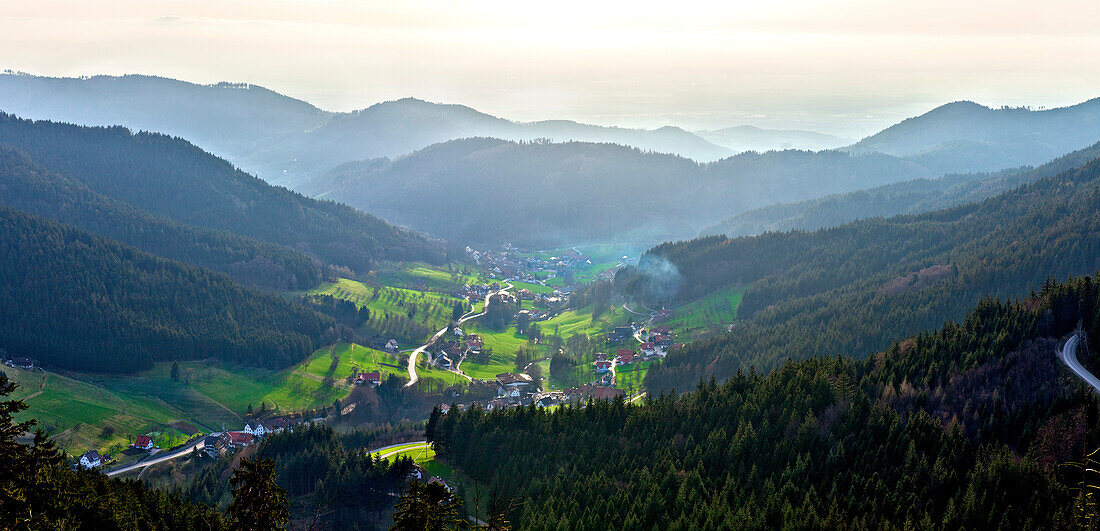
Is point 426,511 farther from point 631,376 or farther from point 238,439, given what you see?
point 631,376

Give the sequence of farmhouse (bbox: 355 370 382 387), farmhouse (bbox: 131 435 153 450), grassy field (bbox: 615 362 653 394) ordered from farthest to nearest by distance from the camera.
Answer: farmhouse (bbox: 355 370 382 387) → grassy field (bbox: 615 362 653 394) → farmhouse (bbox: 131 435 153 450)

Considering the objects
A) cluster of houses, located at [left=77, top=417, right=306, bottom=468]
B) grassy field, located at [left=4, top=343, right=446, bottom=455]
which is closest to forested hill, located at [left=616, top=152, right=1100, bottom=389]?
grassy field, located at [left=4, top=343, right=446, bottom=455]

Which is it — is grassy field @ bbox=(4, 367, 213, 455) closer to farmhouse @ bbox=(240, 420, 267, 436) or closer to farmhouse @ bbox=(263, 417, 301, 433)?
farmhouse @ bbox=(240, 420, 267, 436)

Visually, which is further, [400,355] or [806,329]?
[400,355]

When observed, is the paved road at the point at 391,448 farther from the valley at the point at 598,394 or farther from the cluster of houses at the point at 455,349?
the cluster of houses at the point at 455,349

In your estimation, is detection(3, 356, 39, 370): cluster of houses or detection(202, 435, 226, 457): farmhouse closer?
detection(202, 435, 226, 457): farmhouse

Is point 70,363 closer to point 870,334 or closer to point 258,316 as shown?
point 258,316

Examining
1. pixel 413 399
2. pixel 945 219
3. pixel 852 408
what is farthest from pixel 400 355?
pixel 945 219

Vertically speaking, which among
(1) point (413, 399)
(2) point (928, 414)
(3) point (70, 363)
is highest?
(2) point (928, 414)
